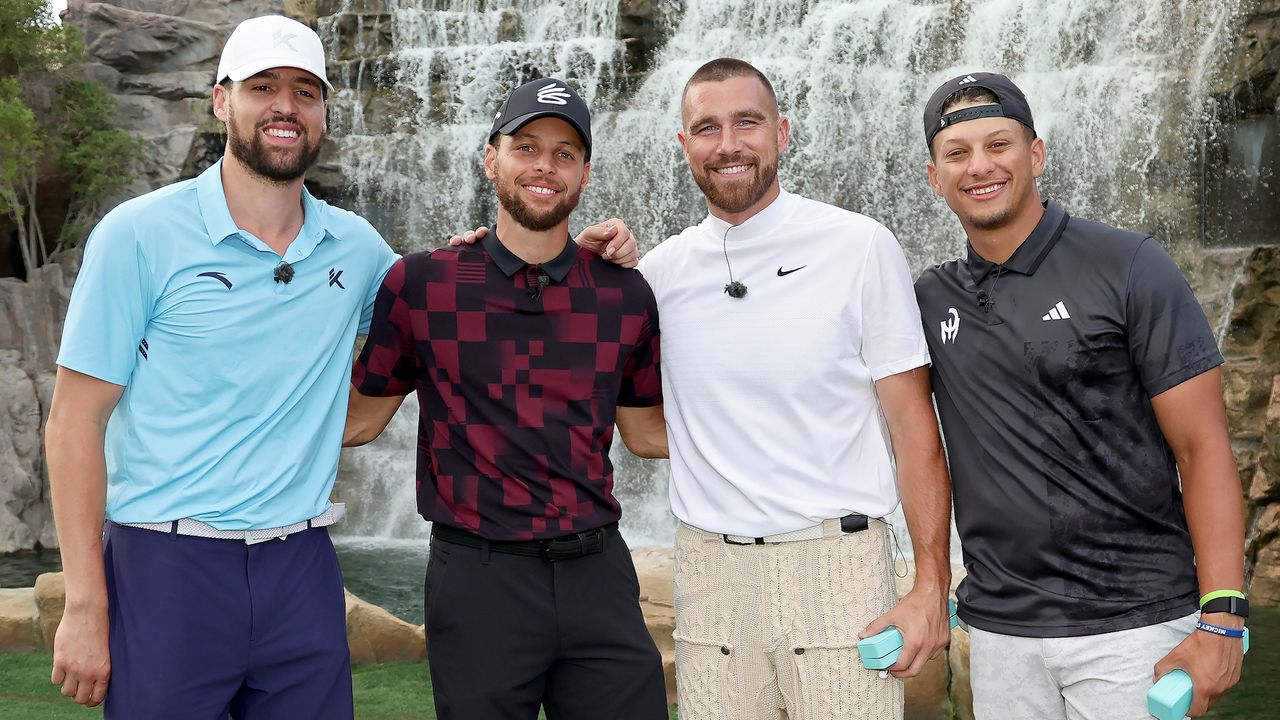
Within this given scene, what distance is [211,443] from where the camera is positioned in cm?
294

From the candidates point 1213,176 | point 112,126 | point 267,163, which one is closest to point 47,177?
point 112,126

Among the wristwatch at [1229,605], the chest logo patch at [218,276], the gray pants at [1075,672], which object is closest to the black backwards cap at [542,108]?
the chest logo patch at [218,276]

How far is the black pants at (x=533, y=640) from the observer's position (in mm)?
2908

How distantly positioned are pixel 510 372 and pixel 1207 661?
1798 millimetres

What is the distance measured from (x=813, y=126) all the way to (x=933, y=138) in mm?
11642

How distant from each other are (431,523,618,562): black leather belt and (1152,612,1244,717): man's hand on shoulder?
139 centimetres

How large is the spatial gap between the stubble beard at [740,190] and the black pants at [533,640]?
100 centimetres

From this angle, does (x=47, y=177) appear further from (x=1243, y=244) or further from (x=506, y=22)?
(x=1243, y=244)

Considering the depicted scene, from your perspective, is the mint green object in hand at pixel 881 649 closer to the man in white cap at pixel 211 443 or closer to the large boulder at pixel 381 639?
the man in white cap at pixel 211 443

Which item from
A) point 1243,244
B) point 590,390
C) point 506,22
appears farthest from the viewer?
point 506,22

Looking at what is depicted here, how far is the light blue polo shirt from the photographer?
114 inches

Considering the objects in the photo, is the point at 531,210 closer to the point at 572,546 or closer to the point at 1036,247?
the point at 572,546

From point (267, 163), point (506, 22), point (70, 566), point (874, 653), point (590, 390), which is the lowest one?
point (874, 653)

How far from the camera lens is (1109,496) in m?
2.85
